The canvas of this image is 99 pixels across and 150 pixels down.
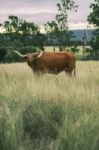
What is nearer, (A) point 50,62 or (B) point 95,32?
(A) point 50,62

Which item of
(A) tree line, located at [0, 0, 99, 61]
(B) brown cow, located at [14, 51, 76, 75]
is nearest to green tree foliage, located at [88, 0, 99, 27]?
(A) tree line, located at [0, 0, 99, 61]

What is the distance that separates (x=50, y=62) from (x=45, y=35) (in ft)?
196

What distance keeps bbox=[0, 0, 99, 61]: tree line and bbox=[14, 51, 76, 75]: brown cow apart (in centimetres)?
3479

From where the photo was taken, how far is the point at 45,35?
3024 inches

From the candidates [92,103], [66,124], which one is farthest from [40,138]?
[92,103]

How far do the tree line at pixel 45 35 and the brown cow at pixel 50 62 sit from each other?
3479cm

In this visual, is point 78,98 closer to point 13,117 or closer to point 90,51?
point 13,117

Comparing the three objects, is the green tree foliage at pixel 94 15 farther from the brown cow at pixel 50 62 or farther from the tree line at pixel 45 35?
the brown cow at pixel 50 62

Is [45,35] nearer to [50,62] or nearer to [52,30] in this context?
[52,30]

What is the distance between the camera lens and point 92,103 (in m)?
9.37

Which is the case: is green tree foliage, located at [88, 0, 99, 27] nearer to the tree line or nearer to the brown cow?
the tree line

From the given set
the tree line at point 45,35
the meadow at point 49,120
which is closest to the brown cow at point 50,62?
the meadow at point 49,120

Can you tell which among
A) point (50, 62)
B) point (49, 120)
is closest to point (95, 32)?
point (50, 62)

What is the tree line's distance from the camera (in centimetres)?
6015
